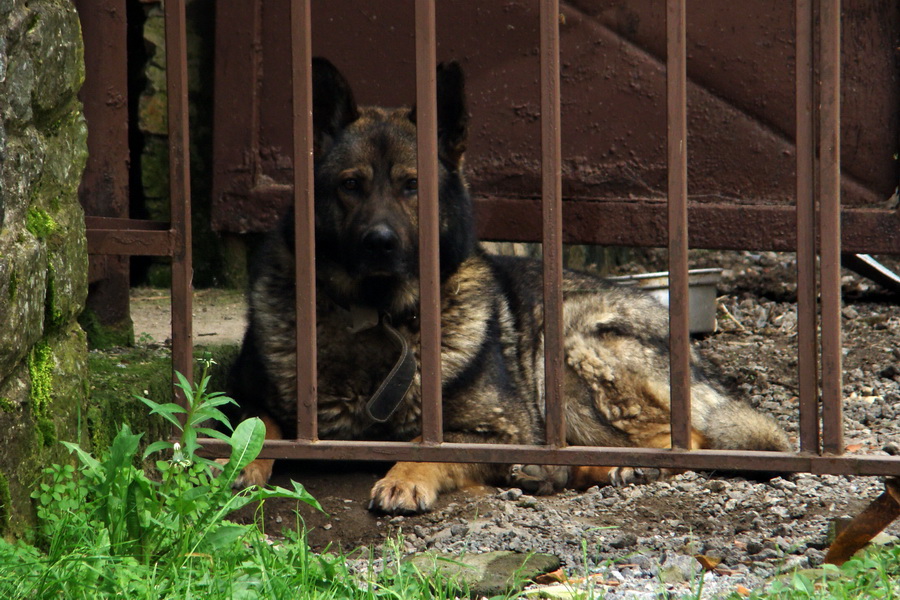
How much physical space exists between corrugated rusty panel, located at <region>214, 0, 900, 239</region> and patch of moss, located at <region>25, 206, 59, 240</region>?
281 centimetres

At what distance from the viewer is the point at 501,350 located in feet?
13.9

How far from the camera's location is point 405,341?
3619 millimetres

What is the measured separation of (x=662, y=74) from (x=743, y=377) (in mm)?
1708

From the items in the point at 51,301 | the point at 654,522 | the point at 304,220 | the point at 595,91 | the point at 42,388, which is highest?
the point at 595,91

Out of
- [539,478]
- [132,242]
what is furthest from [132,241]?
[539,478]

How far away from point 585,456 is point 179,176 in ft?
4.62

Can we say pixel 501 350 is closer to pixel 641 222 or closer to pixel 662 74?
pixel 641 222

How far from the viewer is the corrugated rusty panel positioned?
184 inches

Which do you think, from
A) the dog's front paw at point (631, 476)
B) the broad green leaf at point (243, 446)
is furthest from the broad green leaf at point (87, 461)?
the dog's front paw at point (631, 476)

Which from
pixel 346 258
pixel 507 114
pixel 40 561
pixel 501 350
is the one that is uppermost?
pixel 507 114

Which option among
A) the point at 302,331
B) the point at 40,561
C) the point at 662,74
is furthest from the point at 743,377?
the point at 40,561

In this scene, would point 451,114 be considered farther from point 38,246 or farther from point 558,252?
point 38,246

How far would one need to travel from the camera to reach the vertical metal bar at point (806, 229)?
2559 millimetres

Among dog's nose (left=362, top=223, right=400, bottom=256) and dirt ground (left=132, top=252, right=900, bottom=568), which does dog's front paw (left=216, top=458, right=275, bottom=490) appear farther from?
dog's nose (left=362, top=223, right=400, bottom=256)
